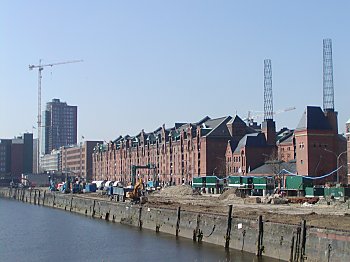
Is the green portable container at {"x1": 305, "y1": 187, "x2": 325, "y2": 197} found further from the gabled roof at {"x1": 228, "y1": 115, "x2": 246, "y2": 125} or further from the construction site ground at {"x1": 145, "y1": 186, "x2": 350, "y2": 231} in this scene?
the gabled roof at {"x1": 228, "y1": 115, "x2": 246, "y2": 125}

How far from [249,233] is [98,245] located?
58.1 ft

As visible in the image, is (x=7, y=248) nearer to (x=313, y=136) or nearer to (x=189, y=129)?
(x=313, y=136)

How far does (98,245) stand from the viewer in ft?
211

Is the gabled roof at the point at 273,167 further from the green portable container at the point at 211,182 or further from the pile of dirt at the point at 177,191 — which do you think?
the pile of dirt at the point at 177,191

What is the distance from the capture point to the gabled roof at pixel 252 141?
144 meters

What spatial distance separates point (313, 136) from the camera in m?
120

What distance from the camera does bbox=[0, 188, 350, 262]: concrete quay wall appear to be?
145 ft

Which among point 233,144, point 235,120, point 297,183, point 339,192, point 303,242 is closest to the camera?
point 303,242

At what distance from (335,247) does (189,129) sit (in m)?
119

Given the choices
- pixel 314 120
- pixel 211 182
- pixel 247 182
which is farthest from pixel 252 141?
pixel 247 182

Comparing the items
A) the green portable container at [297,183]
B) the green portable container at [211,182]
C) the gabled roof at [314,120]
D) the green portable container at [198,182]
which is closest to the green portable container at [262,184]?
the green portable container at [297,183]

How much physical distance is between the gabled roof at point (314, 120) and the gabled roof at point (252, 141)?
23.8 metres

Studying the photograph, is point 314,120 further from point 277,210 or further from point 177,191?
point 277,210

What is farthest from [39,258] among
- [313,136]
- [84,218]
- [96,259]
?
[313,136]
